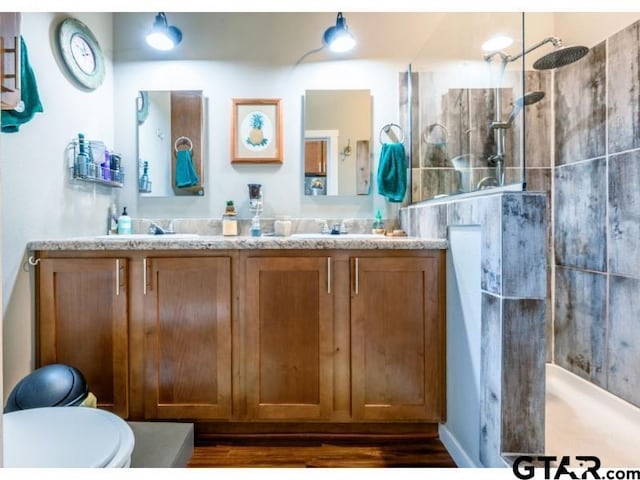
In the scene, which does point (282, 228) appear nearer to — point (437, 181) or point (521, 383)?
point (437, 181)

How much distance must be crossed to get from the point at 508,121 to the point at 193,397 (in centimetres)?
183

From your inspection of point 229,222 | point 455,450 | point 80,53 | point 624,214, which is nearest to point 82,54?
point 80,53

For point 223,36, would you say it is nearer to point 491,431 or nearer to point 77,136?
point 77,136

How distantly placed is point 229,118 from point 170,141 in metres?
0.41

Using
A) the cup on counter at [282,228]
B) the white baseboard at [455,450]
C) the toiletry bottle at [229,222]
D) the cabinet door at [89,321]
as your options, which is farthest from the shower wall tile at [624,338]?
the cabinet door at [89,321]

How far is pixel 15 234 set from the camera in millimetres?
1499

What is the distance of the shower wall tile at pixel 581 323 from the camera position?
185 cm

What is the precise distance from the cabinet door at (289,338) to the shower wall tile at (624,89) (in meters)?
1.59

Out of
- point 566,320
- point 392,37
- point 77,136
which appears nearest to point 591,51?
point 392,37

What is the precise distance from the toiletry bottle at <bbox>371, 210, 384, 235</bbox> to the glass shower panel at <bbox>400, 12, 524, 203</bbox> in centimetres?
25

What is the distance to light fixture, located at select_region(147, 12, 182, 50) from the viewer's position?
209cm

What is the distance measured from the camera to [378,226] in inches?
87.6

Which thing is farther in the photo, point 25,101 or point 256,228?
point 256,228

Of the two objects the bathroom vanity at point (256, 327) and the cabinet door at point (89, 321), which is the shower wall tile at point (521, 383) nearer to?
the bathroom vanity at point (256, 327)
